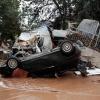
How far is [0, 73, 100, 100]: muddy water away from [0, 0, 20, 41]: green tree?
73.0ft

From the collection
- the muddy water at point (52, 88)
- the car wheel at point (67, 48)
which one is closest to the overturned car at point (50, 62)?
the car wheel at point (67, 48)

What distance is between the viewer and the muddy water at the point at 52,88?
34.9ft

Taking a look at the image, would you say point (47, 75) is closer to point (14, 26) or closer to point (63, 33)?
point (63, 33)

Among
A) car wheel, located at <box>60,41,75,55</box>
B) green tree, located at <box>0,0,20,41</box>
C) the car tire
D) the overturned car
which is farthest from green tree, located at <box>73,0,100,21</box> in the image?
green tree, located at <box>0,0,20,41</box>

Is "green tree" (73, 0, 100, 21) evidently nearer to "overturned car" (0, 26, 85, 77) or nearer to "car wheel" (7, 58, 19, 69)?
"overturned car" (0, 26, 85, 77)

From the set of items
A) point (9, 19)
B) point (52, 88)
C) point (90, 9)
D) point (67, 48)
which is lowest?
point (52, 88)

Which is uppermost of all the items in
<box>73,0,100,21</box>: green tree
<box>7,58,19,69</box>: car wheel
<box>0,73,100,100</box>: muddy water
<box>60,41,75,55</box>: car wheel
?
<box>73,0,100,21</box>: green tree

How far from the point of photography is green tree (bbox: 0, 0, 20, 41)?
3709 cm

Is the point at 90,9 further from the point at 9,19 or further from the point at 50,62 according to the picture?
the point at 9,19

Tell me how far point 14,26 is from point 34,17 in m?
6.75

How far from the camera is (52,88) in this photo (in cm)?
1240

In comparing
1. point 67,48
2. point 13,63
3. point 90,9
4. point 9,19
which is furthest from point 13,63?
point 9,19

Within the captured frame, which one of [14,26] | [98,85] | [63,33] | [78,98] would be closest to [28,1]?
[14,26]

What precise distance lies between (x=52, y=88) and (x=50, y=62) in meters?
2.74
